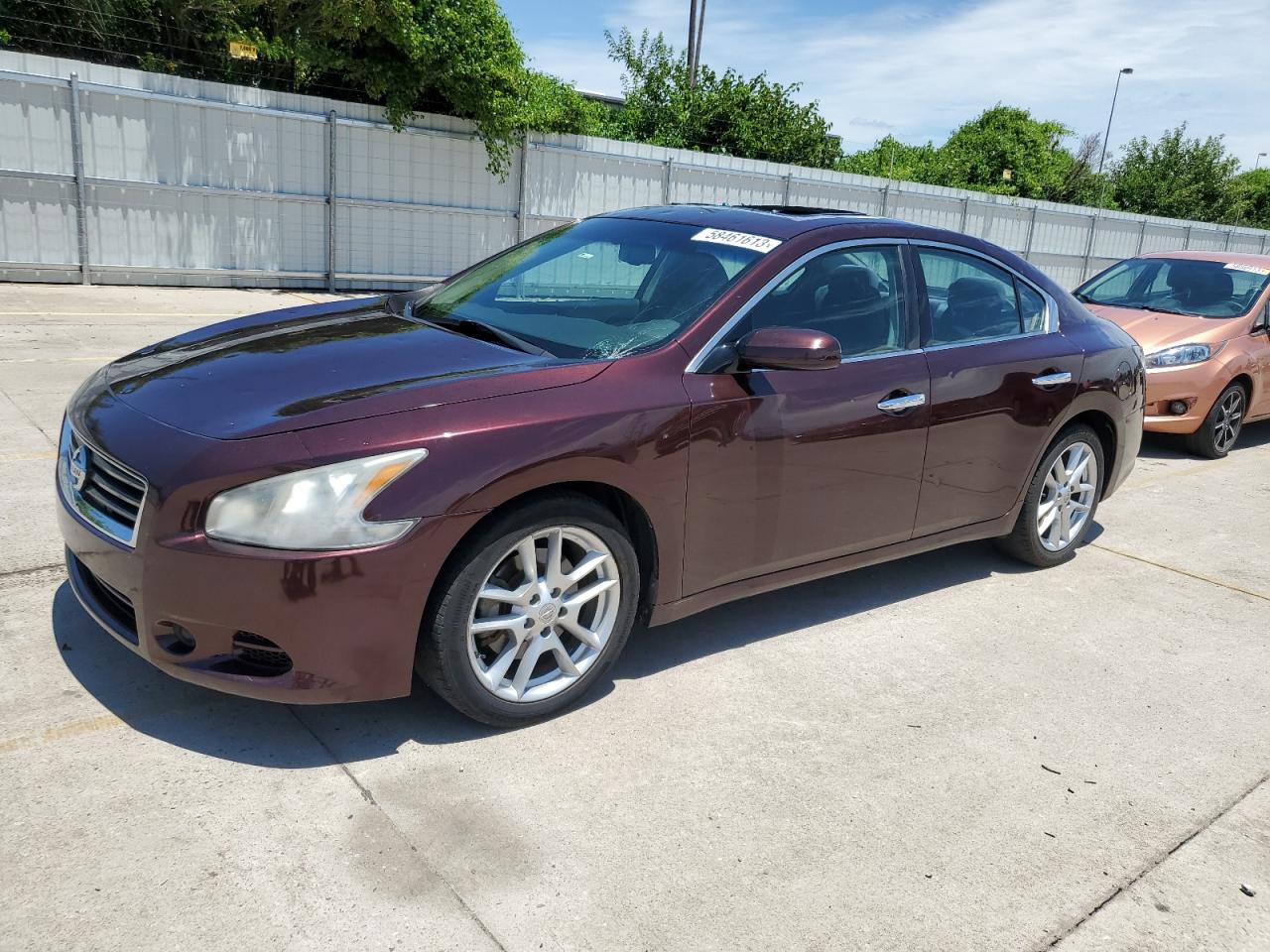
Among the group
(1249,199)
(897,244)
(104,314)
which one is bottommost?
(104,314)

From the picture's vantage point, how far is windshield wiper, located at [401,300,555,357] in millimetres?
3598

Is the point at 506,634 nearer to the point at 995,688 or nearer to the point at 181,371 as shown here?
the point at 181,371

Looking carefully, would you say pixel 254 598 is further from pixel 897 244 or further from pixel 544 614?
pixel 897 244

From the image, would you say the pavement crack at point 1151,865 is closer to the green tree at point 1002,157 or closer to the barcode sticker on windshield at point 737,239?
the barcode sticker on windshield at point 737,239

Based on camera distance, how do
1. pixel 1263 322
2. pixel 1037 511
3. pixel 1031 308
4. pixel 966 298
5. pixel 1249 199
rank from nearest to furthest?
pixel 966 298 < pixel 1031 308 < pixel 1037 511 < pixel 1263 322 < pixel 1249 199

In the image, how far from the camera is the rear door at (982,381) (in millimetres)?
4398

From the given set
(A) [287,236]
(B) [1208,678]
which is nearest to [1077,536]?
(B) [1208,678]

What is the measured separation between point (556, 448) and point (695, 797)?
1124 mm

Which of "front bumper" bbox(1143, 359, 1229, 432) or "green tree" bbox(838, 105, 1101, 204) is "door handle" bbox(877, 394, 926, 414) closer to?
"front bumper" bbox(1143, 359, 1229, 432)

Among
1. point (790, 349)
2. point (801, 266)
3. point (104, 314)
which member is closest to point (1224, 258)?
point (801, 266)

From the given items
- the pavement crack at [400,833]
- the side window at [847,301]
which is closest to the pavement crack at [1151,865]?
the pavement crack at [400,833]

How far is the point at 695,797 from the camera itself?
308 cm

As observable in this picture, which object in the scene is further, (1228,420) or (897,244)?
(1228,420)

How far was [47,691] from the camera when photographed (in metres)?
3.29
